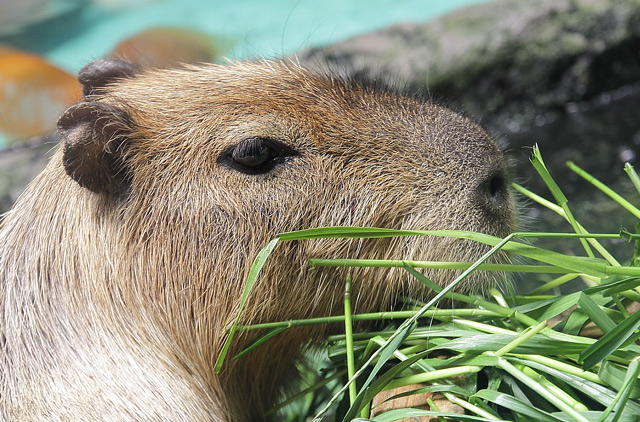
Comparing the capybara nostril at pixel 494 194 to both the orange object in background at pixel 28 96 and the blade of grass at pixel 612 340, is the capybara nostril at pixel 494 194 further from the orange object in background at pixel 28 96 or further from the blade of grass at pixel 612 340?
the orange object in background at pixel 28 96

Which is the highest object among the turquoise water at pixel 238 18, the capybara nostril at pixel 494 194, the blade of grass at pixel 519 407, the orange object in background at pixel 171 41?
the turquoise water at pixel 238 18

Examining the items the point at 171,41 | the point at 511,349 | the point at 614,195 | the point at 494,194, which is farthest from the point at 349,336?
the point at 171,41

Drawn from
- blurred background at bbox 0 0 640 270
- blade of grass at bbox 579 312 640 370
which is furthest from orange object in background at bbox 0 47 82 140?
blade of grass at bbox 579 312 640 370

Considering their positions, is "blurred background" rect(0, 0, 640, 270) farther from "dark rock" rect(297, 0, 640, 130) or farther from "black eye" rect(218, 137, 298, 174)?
"black eye" rect(218, 137, 298, 174)

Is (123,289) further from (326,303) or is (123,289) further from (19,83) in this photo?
(19,83)

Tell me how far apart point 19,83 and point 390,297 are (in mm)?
8811

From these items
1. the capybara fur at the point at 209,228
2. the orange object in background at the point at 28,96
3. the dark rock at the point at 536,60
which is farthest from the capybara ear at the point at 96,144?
the orange object in background at the point at 28,96

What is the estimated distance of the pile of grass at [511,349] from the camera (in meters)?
2.12

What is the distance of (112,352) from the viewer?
2672mm

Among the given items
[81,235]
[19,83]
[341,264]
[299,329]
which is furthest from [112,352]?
[19,83]

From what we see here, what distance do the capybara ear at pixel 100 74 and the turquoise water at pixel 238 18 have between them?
28.5 feet

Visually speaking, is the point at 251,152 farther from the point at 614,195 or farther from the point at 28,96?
the point at 28,96

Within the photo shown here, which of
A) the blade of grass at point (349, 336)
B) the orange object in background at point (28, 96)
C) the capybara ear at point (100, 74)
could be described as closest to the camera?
the blade of grass at point (349, 336)

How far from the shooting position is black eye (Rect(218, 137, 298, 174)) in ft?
8.54
